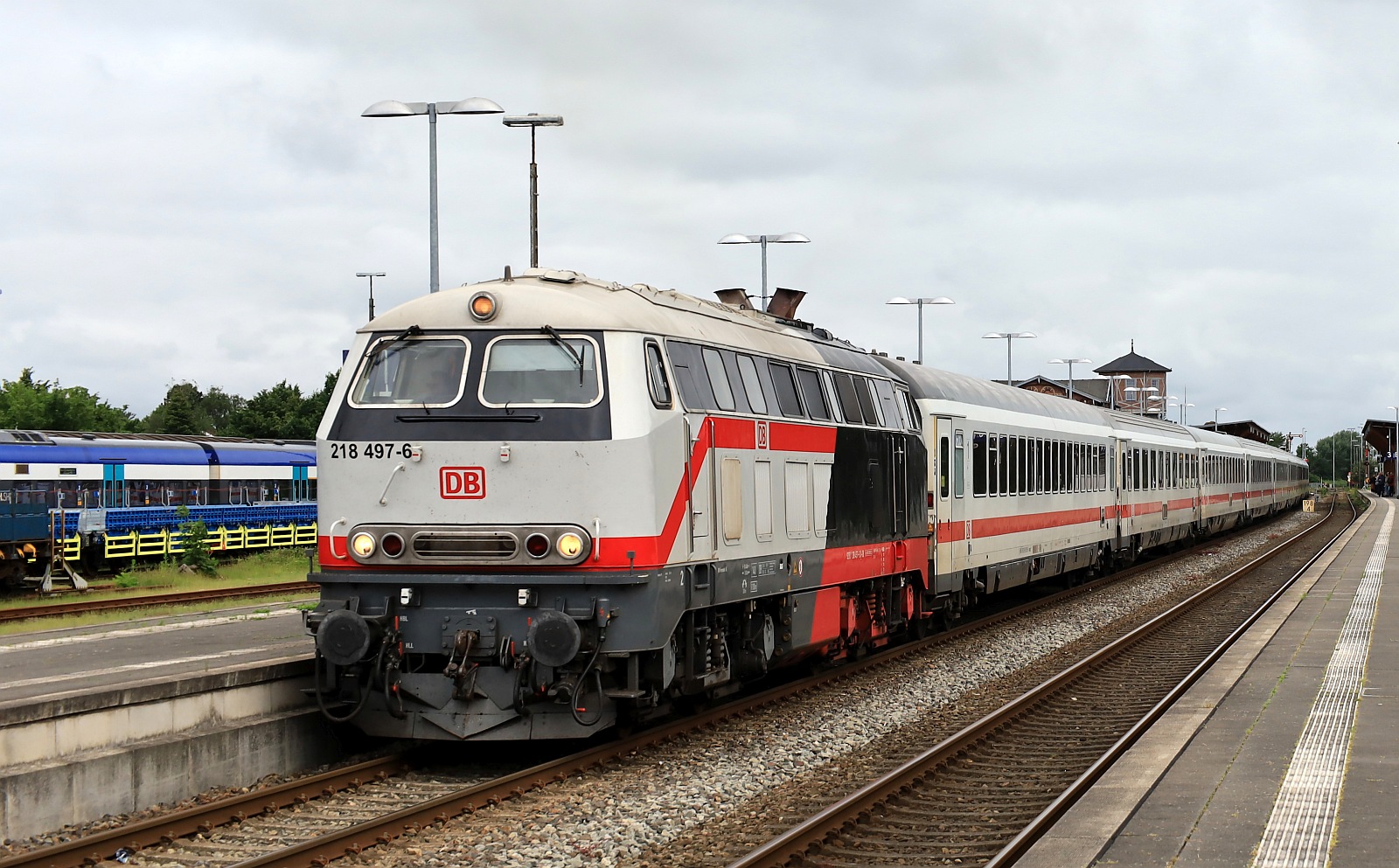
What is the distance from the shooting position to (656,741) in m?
11.4

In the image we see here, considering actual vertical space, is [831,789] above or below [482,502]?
below

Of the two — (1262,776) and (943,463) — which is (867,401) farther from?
(1262,776)

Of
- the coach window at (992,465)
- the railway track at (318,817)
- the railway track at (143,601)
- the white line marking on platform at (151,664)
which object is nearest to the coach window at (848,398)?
the railway track at (318,817)

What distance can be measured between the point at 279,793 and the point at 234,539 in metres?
29.0

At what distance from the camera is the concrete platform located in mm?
8602

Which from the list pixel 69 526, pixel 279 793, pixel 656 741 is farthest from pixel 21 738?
pixel 69 526

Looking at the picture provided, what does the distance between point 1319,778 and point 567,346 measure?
19.5ft

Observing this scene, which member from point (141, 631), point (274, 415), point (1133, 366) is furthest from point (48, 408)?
point (1133, 366)

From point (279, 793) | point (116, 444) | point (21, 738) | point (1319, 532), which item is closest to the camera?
point (21, 738)

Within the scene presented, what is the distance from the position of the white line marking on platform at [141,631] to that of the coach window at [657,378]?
27.5 ft

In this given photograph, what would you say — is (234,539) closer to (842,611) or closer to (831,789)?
(842,611)

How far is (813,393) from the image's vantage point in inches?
551

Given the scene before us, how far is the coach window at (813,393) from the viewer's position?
13781 mm

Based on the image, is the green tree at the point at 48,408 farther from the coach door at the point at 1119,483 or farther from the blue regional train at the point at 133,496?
the coach door at the point at 1119,483
